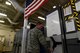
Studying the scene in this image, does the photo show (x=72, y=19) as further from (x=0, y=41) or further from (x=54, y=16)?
(x=0, y=41)

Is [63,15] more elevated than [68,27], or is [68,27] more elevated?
[63,15]

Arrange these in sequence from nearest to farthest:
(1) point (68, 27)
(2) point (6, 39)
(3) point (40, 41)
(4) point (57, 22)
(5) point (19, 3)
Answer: (1) point (68, 27), (4) point (57, 22), (3) point (40, 41), (5) point (19, 3), (2) point (6, 39)

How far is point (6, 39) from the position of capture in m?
7.91

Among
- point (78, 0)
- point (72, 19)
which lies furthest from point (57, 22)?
point (78, 0)

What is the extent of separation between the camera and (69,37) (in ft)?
4.59

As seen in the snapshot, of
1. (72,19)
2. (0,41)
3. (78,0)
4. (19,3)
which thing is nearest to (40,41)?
(72,19)

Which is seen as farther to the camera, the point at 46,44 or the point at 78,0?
the point at 46,44

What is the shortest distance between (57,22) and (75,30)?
37 cm

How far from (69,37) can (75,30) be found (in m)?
0.16

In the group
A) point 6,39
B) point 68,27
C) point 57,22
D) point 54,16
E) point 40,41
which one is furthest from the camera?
point 6,39

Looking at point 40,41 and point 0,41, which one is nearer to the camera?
point 40,41

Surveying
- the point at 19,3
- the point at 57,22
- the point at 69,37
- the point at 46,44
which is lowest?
the point at 46,44

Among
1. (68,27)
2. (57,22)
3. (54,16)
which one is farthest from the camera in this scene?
(54,16)

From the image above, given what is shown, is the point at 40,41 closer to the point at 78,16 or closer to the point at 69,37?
the point at 69,37
